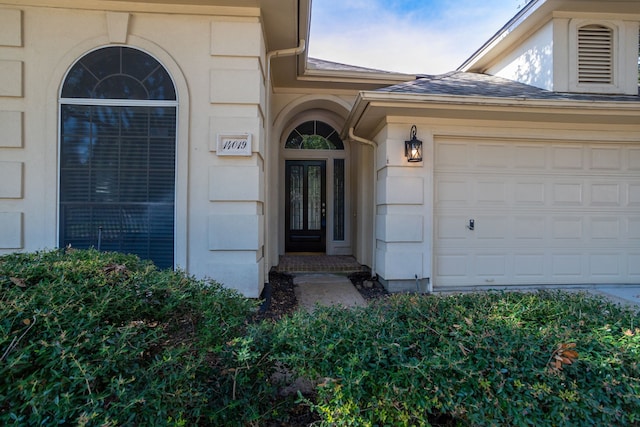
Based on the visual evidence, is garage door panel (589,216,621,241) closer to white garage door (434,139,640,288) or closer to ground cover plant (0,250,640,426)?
white garage door (434,139,640,288)

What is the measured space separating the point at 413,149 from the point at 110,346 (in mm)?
4467

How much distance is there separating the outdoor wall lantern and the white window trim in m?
3.11

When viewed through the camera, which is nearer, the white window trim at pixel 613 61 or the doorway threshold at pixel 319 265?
the white window trim at pixel 613 61

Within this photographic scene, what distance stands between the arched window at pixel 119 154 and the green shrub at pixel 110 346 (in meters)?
2.12

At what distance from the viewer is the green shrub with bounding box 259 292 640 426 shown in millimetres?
1649

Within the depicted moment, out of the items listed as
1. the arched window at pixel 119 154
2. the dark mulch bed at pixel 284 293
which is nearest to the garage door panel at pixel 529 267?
the dark mulch bed at pixel 284 293

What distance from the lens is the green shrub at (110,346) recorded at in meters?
1.35

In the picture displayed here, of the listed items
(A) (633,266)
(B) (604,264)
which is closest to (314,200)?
(B) (604,264)

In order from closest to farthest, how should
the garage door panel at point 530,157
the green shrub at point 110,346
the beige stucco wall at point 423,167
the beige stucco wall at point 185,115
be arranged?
the green shrub at point 110,346
the beige stucco wall at point 185,115
the beige stucco wall at point 423,167
the garage door panel at point 530,157

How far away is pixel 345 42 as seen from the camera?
1185 centimetres

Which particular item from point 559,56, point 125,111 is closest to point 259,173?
point 125,111

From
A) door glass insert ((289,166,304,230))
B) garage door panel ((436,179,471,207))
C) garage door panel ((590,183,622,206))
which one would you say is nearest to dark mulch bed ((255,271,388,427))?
garage door panel ((436,179,471,207))

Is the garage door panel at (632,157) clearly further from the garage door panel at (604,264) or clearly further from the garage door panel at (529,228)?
the garage door panel at (529,228)

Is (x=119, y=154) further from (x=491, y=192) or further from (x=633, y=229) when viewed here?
(x=633, y=229)
